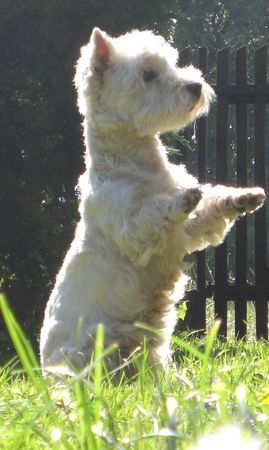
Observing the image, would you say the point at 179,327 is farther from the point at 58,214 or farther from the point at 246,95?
the point at 246,95

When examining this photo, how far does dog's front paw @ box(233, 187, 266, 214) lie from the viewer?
397 cm

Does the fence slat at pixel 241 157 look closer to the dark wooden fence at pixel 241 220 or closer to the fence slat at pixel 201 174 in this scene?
the dark wooden fence at pixel 241 220

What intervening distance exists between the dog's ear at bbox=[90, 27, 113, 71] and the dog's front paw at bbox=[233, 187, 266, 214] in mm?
1063

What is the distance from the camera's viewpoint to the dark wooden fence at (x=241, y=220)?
7.93 meters

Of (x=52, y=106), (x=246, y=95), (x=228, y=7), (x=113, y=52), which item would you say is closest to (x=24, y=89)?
(x=52, y=106)

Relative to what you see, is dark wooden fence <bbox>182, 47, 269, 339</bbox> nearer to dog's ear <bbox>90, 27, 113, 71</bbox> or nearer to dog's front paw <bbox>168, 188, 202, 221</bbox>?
dog's ear <bbox>90, 27, 113, 71</bbox>

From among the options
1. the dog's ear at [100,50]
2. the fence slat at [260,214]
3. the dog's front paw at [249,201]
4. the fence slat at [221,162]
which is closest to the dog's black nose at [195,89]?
the dog's ear at [100,50]

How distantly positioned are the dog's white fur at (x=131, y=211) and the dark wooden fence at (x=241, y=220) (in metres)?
3.54

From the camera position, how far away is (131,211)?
4.05 metres

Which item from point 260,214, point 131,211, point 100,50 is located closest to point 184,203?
point 131,211

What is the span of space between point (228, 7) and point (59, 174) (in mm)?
31544

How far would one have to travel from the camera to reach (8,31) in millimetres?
8273

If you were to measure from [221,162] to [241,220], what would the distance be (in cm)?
61

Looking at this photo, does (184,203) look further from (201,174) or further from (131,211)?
(201,174)
